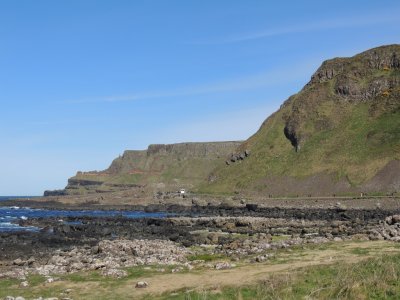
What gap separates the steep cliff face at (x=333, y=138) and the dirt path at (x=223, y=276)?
3383 inches

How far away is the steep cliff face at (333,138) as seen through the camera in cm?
12319

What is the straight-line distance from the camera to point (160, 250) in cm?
3731

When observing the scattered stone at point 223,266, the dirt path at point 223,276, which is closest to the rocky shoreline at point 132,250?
the scattered stone at point 223,266

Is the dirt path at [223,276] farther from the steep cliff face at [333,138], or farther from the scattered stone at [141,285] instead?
the steep cliff face at [333,138]

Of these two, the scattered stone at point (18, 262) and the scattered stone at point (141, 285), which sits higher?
the scattered stone at point (18, 262)

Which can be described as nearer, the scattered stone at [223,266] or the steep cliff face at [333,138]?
the scattered stone at [223,266]

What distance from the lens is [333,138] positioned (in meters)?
143

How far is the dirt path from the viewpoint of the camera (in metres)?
23.2

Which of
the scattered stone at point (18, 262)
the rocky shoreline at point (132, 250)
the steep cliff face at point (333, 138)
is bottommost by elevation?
the rocky shoreline at point (132, 250)

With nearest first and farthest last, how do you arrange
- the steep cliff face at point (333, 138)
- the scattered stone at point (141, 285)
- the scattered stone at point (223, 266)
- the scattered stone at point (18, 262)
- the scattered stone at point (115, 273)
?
the scattered stone at point (141, 285) → the scattered stone at point (115, 273) → the scattered stone at point (223, 266) → the scattered stone at point (18, 262) → the steep cliff face at point (333, 138)

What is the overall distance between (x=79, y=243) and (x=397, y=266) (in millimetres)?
30659

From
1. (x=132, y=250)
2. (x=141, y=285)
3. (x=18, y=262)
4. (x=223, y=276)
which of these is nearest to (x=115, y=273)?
(x=141, y=285)

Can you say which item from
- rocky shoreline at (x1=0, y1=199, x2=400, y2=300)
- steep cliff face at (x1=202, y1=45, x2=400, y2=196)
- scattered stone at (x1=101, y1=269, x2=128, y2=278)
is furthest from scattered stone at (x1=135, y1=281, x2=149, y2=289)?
steep cliff face at (x1=202, y1=45, x2=400, y2=196)

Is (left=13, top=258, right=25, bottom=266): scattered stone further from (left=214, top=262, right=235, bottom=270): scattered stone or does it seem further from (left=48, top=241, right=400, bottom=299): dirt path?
(left=214, top=262, right=235, bottom=270): scattered stone
